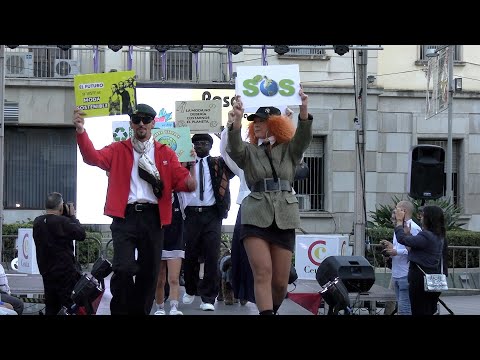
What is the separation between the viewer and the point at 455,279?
17578 millimetres

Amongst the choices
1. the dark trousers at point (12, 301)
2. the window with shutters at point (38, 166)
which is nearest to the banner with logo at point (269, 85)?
the dark trousers at point (12, 301)

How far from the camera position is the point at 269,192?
7.75 m

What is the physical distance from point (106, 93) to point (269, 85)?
228 cm

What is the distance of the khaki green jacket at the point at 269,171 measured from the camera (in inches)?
301

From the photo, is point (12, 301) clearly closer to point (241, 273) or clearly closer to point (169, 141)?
point (169, 141)

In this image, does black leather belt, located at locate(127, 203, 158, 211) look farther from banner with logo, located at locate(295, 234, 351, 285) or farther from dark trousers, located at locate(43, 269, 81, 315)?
banner with logo, located at locate(295, 234, 351, 285)

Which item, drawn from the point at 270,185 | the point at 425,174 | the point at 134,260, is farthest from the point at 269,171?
the point at 425,174

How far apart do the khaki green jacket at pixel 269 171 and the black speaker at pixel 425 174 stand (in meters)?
5.33

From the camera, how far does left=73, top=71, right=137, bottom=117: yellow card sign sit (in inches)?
401

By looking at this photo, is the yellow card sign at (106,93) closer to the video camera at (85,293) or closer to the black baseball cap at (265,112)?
the video camera at (85,293)
